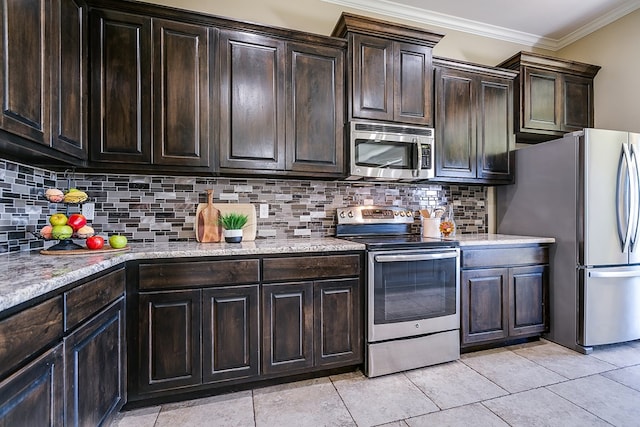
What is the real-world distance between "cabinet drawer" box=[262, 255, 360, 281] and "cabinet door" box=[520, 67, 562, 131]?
93.3 inches

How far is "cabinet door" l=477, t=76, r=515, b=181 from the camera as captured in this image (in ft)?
9.65

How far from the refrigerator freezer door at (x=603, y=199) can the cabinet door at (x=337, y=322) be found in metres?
1.95

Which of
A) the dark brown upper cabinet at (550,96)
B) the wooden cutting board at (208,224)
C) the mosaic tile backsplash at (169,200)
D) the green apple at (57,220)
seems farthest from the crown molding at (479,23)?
the green apple at (57,220)

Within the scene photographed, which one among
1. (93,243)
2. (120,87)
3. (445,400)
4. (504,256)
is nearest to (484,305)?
(504,256)

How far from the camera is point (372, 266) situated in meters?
2.14

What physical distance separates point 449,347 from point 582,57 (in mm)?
3552

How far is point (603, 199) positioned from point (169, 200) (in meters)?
3.46

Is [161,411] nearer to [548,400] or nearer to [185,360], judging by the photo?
[185,360]

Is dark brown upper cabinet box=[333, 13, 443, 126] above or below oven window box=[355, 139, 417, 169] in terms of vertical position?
above

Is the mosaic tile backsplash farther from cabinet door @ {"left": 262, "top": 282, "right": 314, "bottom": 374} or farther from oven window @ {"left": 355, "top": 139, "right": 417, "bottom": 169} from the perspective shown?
cabinet door @ {"left": 262, "top": 282, "right": 314, "bottom": 374}

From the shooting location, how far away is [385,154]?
8.32 feet

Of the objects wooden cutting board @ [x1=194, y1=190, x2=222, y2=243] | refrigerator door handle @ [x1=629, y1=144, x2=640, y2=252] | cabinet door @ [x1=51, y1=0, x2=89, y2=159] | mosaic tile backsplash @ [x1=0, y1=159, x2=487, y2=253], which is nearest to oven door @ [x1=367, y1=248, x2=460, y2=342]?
mosaic tile backsplash @ [x1=0, y1=159, x2=487, y2=253]

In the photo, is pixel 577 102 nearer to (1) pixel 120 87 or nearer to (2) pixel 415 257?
(2) pixel 415 257

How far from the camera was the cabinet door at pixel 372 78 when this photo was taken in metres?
2.43
